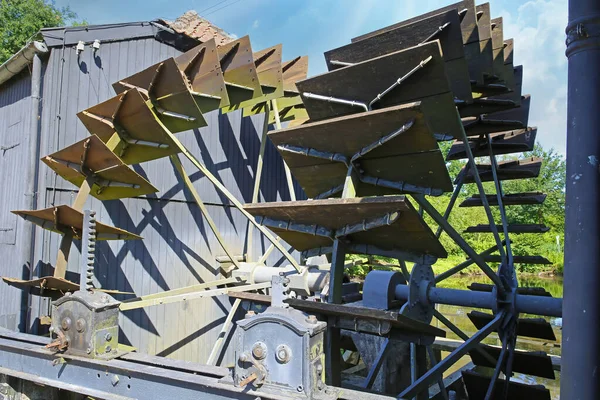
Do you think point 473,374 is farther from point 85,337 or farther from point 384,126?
point 85,337

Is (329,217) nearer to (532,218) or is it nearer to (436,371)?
(436,371)

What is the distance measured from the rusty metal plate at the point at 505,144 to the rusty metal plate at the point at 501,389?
3.75m

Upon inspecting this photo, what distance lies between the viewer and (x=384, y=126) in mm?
4109

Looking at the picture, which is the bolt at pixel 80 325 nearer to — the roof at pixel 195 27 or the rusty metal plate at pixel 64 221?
the rusty metal plate at pixel 64 221

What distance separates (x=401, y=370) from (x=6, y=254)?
18.8ft

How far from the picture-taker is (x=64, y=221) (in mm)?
5055

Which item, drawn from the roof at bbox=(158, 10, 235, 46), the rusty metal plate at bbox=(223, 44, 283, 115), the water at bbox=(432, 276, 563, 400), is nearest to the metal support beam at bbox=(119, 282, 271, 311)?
the rusty metal plate at bbox=(223, 44, 283, 115)

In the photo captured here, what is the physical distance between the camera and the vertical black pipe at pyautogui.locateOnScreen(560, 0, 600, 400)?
1655 mm

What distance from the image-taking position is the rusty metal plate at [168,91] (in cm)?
554

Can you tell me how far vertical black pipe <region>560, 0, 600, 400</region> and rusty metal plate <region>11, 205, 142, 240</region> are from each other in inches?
177

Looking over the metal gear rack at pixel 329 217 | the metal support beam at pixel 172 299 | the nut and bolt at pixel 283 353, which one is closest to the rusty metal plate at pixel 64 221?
the metal gear rack at pixel 329 217

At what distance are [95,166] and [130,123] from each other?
0.81 m

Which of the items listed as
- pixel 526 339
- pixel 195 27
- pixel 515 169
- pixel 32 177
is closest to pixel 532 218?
pixel 526 339

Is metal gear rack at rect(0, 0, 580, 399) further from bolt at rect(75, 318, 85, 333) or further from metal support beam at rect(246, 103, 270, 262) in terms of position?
metal support beam at rect(246, 103, 270, 262)
